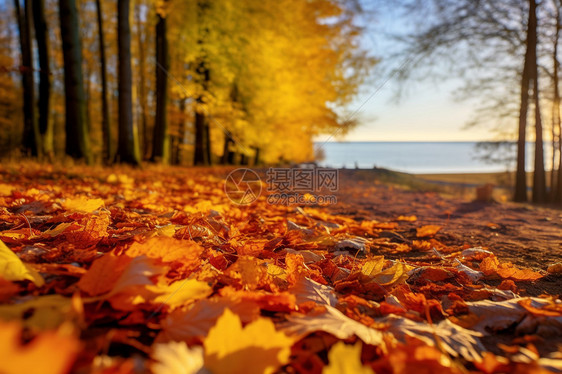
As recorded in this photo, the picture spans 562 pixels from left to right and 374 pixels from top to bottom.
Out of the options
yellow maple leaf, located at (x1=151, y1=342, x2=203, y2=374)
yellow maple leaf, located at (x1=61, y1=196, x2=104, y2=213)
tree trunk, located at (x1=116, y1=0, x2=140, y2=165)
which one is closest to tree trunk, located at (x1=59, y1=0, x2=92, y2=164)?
tree trunk, located at (x1=116, y1=0, x2=140, y2=165)

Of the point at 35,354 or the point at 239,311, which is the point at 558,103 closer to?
the point at 239,311

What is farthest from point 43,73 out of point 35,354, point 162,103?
point 35,354

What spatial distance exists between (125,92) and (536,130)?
982 cm

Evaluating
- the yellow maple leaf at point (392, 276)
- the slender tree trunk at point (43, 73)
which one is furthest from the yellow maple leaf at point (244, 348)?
the slender tree trunk at point (43, 73)

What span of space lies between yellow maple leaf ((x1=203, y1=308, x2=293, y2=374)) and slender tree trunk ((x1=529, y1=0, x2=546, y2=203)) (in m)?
9.40

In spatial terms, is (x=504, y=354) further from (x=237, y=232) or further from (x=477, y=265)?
(x=237, y=232)

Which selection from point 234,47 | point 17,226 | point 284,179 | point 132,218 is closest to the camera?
point 17,226

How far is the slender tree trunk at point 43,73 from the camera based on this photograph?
7.74 m

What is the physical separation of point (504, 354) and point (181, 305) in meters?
0.94

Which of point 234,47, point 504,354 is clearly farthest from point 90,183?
point 234,47

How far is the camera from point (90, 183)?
4.44 metres

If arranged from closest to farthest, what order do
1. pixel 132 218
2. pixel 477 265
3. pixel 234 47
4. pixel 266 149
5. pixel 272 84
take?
pixel 477 265 → pixel 132 218 → pixel 234 47 → pixel 272 84 → pixel 266 149

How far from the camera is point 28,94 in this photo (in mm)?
9484

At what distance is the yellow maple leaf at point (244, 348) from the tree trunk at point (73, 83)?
7.54 meters
